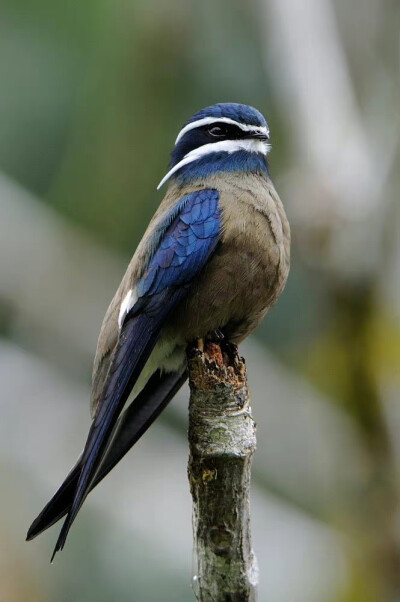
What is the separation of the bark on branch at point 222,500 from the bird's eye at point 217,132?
8.57 feet

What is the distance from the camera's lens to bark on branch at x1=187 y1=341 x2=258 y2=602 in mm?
4484

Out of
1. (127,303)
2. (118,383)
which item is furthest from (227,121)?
(118,383)

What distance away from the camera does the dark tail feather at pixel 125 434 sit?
17.7 feet

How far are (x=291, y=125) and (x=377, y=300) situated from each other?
114 inches

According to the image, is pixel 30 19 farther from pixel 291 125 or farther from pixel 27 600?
pixel 27 600

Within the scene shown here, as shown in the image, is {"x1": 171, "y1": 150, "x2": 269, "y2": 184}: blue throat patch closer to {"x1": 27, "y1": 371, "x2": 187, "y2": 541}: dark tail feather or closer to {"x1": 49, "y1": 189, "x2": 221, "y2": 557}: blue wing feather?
{"x1": 49, "y1": 189, "x2": 221, "y2": 557}: blue wing feather

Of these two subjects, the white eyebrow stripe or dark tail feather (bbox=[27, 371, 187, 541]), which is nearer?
dark tail feather (bbox=[27, 371, 187, 541])

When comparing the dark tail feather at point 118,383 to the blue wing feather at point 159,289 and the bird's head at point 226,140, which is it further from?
the bird's head at point 226,140

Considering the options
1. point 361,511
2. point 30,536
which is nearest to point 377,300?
point 361,511

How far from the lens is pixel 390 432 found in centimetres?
952

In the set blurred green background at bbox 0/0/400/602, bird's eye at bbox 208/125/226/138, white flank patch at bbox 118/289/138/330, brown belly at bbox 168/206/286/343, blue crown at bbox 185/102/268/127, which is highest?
blue crown at bbox 185/102/268/127

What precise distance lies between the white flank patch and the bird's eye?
1.41 m

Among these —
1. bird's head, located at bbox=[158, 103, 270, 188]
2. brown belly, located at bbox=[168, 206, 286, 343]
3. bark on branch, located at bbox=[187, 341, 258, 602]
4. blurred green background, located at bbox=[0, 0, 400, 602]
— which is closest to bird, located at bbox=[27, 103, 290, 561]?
brown belly, located at bbox=[168, 206, 286, 343]

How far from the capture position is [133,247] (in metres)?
13.2
